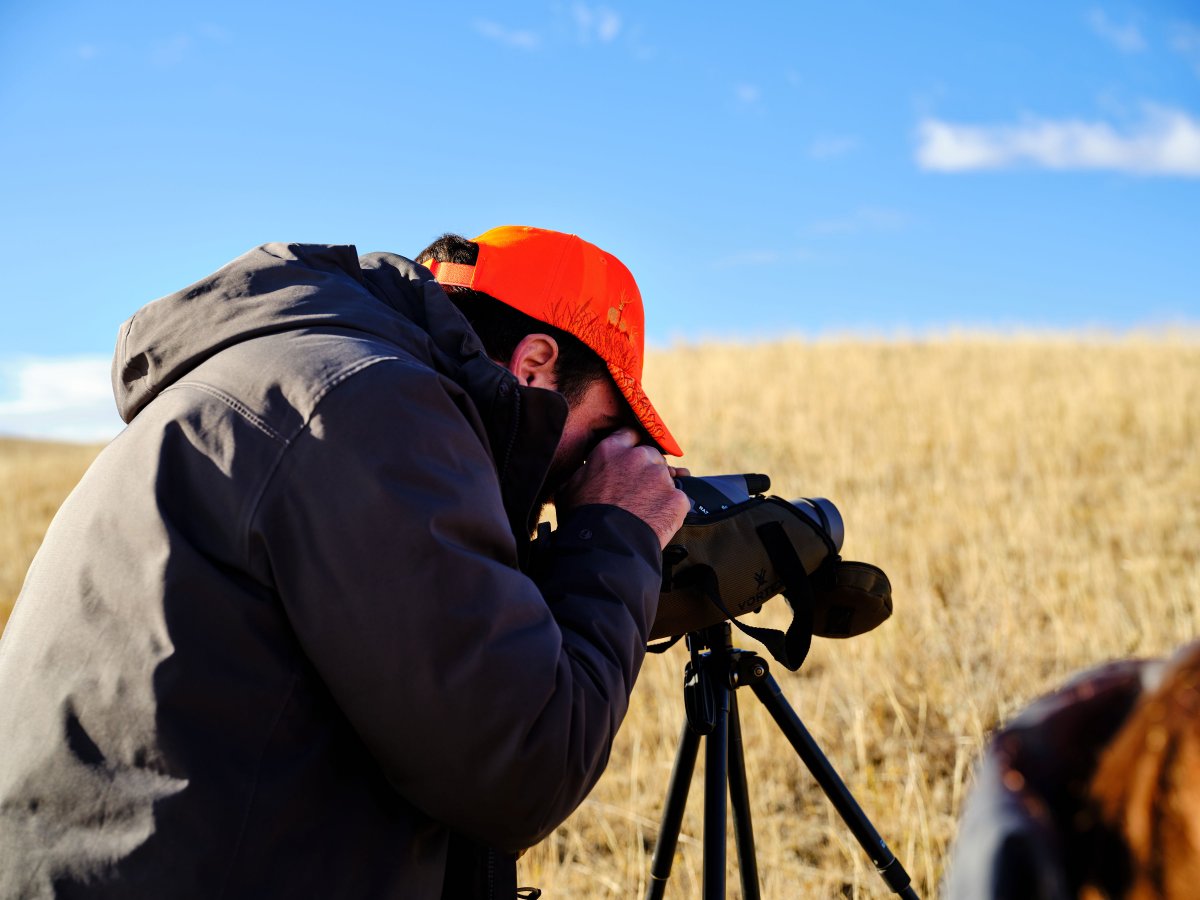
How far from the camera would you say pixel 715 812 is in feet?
6.86

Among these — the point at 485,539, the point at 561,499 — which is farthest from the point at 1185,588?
the point at 485,539

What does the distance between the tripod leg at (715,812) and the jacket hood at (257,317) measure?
39.5 inches

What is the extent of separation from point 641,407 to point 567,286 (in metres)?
0.31

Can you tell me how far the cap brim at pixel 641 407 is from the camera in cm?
217

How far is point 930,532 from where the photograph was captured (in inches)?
256

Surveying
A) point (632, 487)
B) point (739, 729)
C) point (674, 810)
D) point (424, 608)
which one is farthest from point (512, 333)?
point (674, 810)

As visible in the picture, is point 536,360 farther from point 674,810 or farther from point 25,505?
point 25,505

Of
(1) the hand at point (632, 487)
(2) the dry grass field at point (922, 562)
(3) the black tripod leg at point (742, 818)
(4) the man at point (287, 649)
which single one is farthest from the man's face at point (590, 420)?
(2) the dry grass field at point (922, 562)

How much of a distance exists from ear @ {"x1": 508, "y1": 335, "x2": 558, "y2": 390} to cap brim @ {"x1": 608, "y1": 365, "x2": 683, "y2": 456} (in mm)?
133

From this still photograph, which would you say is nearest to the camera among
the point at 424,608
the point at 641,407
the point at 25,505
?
the point at 424,608

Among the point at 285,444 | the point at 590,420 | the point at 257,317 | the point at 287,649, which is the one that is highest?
the point at 590,420

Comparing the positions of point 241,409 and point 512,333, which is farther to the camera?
point 512,333

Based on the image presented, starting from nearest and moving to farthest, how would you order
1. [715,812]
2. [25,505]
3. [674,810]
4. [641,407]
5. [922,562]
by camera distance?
[715,812]
[641,407]
[674,810]
[922,562]
[25,505]

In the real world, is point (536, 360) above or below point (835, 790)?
above
